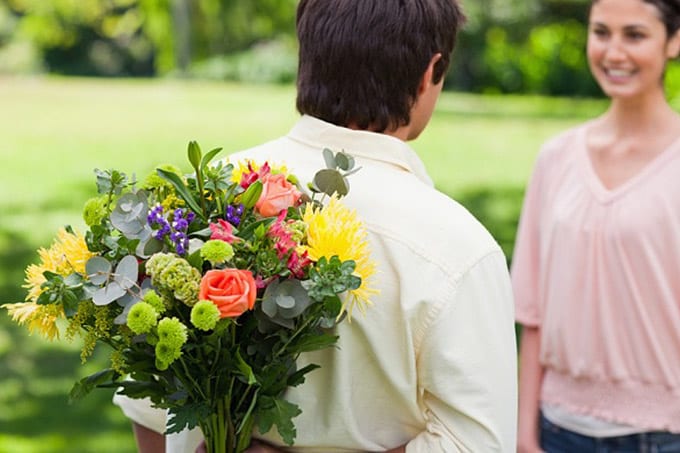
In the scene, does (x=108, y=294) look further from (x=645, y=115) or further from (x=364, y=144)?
(x=645, y=115)

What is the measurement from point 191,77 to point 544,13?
10.2m

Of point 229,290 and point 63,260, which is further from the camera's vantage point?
point 63,260

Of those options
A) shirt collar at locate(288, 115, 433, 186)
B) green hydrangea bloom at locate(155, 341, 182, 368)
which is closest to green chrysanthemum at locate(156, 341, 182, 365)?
green hydrangea bloom at locate(155, 341, 182, 368)

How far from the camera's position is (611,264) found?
3119mm

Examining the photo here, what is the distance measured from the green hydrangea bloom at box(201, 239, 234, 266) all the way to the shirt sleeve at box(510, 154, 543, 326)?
1.79 metres

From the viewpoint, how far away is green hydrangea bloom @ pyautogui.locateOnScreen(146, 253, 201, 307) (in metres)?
1.73

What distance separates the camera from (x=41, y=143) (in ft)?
58.1

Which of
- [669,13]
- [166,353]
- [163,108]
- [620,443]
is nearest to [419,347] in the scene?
[166,353]

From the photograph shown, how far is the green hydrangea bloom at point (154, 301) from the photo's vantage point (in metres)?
1.72

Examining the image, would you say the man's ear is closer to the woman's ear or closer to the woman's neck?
the woman's neck

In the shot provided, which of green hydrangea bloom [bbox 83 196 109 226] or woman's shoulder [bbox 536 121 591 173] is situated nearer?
green hydrangea bloom [bbox 83 196 109 226]

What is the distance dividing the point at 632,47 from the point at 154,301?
198cm

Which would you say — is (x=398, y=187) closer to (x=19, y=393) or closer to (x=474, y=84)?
(x=19, y=393)

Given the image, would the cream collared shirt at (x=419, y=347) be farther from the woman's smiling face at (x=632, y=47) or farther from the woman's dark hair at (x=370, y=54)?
the woman's smiling face at (x=632, y=47)
